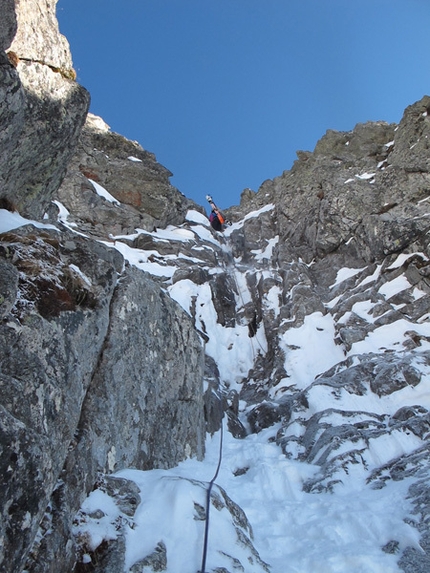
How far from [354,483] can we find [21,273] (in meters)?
8.21

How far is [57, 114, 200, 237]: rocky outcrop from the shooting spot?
30172mm

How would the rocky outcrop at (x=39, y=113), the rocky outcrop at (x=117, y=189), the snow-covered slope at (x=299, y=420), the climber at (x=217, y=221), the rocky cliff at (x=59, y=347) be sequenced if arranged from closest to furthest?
the rocky cliff at (x=59, y=347), the snow-covered slope at (x=299, y=420), the rocky outcrop at (x=39, y=113), the rocky outcrop at (x=117, y=189), the climber at (x=217, y=221)

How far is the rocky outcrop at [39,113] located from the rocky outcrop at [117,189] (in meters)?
18.0

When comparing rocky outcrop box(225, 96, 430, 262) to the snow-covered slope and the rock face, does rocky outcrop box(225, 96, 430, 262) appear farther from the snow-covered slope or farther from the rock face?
the snow-covered slope

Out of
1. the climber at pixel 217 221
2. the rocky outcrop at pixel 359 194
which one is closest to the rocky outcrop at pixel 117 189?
the climber at pixel 217 221

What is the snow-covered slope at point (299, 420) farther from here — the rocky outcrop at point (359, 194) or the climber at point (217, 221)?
the climber at point (217, 221)

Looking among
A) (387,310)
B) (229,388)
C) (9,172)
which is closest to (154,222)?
(229,388)

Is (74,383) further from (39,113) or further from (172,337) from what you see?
(39,113)

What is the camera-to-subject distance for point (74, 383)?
265 inches

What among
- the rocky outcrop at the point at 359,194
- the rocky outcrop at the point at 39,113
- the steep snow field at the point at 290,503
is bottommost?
the steep snow field at the point at 290,503

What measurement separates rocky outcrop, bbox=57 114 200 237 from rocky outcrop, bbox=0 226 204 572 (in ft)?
Answer: 61.3

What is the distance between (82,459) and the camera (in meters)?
6.39

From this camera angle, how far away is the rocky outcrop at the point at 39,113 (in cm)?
889

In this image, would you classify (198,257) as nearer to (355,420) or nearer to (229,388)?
(229,388)
